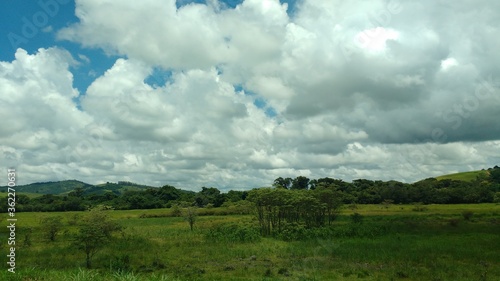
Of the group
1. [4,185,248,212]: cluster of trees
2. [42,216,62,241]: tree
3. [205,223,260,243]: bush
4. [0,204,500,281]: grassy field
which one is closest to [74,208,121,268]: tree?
[0,204,500,281]: grassy field

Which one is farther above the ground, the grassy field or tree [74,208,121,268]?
tree [74,208,121,268]

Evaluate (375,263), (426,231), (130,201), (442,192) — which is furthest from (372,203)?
(375,263)

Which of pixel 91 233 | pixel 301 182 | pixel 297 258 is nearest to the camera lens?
pixel 91 233

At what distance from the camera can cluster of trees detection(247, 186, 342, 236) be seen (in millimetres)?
46562

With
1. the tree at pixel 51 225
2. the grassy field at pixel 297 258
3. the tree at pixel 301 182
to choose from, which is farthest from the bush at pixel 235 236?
the tree at pixel 301 182

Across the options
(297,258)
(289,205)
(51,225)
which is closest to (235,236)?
(289,205)

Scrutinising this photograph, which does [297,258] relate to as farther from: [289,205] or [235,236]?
[289,205]

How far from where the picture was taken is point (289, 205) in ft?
156

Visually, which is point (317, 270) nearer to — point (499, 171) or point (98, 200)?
point (98, 200)

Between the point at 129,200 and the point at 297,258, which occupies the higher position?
the point at 129,200

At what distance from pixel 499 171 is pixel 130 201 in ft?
460

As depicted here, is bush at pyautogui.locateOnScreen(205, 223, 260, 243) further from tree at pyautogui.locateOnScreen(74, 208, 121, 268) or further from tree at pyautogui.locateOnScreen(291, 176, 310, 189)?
tree at pyautogui.locateOnScreen(291, 176, 310, 189)

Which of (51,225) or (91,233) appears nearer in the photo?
(91,233)

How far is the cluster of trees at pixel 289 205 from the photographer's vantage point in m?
46.6
